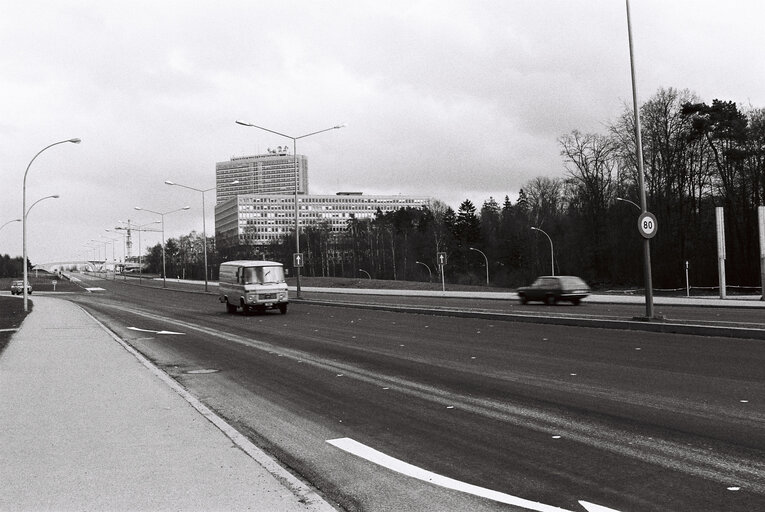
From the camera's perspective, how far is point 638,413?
7.73 meters

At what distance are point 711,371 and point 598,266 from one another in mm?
69208

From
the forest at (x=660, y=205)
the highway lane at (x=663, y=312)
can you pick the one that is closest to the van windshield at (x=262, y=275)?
the highway lane at (x=663, y=312)

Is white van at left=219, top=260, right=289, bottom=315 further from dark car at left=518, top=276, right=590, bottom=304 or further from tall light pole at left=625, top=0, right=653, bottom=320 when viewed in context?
tall light pole at left=625, top=0, right=653, bottom=320

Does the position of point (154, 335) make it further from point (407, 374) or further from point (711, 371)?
point (711, 371)

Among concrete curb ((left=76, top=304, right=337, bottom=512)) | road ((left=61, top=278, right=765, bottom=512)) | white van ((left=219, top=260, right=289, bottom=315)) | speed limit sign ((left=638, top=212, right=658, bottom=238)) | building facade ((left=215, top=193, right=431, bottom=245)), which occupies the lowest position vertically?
road ((left=61, top=278, right=765, bottom=512))

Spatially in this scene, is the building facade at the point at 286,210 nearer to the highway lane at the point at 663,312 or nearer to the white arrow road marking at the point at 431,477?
the highway lane at the point at 663,312

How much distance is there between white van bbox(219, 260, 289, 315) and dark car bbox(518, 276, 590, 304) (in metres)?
12.5

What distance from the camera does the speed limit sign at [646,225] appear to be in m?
18.3

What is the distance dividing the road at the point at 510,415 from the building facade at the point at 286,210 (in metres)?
151

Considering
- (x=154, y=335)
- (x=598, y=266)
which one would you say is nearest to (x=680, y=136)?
(x=598, y=266)

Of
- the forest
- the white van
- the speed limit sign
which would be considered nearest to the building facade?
the forest

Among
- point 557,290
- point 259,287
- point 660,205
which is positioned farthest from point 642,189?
point 660,205

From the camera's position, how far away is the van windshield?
3094cm

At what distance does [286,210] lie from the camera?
18075cm
